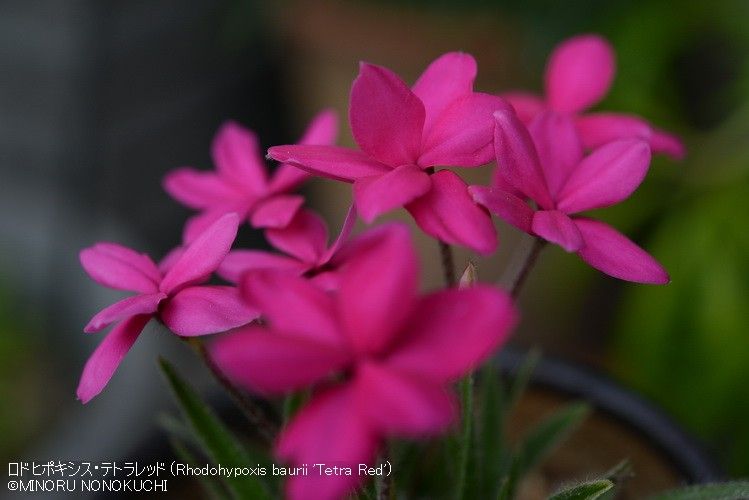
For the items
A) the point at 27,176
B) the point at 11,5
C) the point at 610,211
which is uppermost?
the point at 11,5

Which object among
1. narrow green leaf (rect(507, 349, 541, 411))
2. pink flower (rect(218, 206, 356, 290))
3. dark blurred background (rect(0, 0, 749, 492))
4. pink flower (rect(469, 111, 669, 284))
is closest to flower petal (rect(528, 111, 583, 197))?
pink flower (rect(469, 111, 669, 284))

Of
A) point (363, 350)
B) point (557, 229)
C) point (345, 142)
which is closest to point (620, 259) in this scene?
point (557, 229)

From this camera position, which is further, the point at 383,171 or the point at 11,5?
the point at 11,5

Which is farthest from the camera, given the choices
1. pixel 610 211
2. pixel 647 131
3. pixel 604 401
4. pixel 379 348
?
pixel 610 211

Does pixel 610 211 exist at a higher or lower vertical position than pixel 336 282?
lower

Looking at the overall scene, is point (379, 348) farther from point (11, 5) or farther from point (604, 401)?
point (11, 5)

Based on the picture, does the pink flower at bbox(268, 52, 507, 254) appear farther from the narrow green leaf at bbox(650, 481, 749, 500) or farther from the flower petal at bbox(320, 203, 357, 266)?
the narrow green leaf at bbox(650, 481, 749, 500)

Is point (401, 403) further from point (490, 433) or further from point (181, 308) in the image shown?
point (490, 433)

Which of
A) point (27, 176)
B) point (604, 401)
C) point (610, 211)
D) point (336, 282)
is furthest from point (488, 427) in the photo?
point (27, 176)
